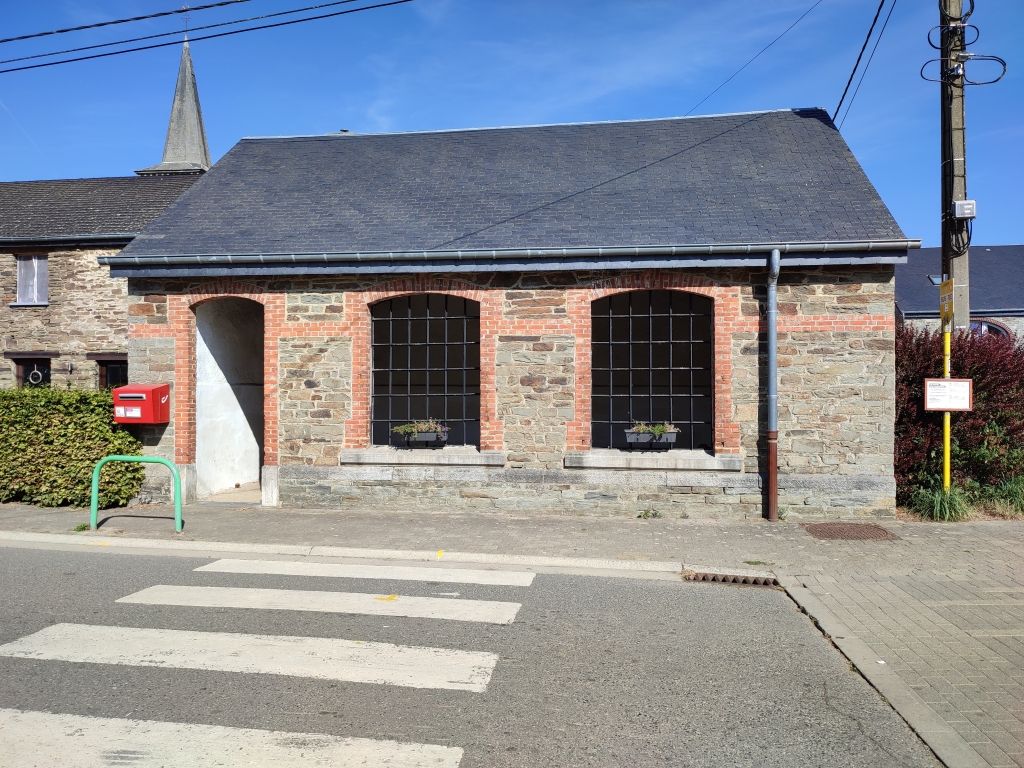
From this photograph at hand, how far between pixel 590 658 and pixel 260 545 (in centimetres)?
482

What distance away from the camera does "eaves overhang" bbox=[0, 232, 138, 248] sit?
1998cm

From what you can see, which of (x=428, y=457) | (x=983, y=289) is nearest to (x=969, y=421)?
(x=428, y=457)

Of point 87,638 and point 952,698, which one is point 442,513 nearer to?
point 87,638

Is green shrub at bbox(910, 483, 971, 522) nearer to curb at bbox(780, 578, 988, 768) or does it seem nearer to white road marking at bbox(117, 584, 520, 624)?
curb at bbox(780, 578, 988, 768)

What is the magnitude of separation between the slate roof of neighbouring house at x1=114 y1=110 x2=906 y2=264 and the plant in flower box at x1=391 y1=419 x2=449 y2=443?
244 centimetres

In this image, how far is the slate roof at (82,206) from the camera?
20.5 meters

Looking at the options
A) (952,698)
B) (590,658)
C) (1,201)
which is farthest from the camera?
(1,201)

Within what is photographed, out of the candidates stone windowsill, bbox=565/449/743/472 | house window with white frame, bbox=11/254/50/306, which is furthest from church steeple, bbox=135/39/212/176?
stone windowsill, bbox=565/449/743/472

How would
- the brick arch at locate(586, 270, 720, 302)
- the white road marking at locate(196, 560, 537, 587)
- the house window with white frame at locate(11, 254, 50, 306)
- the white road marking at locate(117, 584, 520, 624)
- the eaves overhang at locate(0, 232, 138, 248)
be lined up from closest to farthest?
the white road marking at locate(117, 584, 520, 624) → the white road marking at locate(196, 560, 537, 587) → the brick arch at locate(586, 270, 720, 302) → the eaves overhang at locate(0, 232, 138, 248) → the house window with white frame at locate(11, 254, 50, 306)

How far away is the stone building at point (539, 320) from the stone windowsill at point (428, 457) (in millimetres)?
34

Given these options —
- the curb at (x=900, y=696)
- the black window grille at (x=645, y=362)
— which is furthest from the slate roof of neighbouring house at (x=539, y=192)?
the curb at (x=900, y=696)

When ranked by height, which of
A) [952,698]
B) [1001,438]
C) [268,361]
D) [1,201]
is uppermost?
[1,201]

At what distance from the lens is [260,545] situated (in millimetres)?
8570

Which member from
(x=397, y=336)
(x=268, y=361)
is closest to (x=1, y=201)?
(x=397, y=336)
